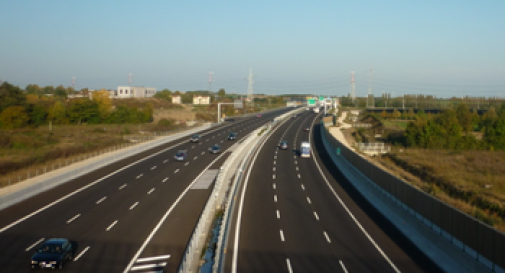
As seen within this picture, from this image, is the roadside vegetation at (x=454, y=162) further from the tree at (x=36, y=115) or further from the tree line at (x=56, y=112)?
the tree at (x=36, y=115)

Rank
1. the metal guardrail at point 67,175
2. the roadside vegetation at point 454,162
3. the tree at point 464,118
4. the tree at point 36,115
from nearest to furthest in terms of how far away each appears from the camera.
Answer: the metal guardrail at point 67,175 → the roadside vegetation at point 454,162 → the tree at point 36,115 → the tree at point 464,118

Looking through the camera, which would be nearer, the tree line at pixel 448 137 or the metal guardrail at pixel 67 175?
the metal guardrail at pixel 67 175

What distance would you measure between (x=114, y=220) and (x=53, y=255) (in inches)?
292

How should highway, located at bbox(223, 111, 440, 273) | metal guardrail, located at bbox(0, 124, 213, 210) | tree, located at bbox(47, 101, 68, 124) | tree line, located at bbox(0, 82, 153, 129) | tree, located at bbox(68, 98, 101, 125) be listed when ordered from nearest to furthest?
highway, located at bbox(223, 111, 440, 273)
metal guardrail, located at bbox(0, 124, 213, 210)
tree line, located at bbox(0, 82, 153, 129)
tree, located at bbox(47, 101, 68, 124)
tree, located at bbox(68, 98, 101, 125)

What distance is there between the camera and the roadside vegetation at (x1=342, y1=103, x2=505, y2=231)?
34281 mm

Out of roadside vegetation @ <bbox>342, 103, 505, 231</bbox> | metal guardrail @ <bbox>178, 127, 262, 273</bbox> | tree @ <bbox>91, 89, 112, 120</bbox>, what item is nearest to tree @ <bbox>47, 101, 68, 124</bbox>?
tree @ <bbox>91, 89, 112, 120</bbox>

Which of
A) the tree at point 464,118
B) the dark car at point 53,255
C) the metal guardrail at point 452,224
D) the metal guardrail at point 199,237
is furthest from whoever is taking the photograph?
the tree at point 464,118

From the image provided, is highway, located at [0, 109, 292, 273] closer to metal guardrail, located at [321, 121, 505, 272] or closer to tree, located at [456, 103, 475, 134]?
metal guardrail, located at [321, 121, 505, 272]

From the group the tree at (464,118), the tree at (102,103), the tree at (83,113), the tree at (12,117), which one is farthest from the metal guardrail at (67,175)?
the tree at (464,118)

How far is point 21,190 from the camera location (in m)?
29.5

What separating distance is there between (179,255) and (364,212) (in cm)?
1286

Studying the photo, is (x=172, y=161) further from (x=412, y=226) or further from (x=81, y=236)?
(x=412, y=226)

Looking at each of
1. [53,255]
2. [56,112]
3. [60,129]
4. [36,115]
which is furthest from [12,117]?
[53,255]

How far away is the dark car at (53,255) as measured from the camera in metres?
16.7
